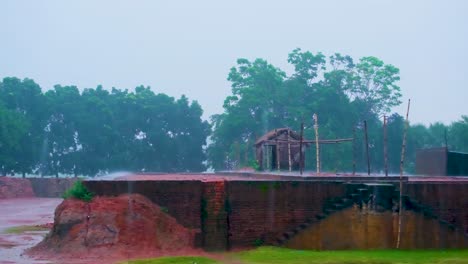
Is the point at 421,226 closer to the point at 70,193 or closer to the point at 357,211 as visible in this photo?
the point at 357,211

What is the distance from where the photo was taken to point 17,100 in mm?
54844

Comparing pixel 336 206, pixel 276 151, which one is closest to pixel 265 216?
pixel 336 206

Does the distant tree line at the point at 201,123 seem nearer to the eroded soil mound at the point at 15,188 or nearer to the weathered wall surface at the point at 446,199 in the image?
the eroded soil mound at the point at 15,188

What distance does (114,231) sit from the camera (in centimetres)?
1686

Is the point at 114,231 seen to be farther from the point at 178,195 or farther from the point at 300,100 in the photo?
the point at 300,100

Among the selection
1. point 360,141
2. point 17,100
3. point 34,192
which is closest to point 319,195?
point 360,141

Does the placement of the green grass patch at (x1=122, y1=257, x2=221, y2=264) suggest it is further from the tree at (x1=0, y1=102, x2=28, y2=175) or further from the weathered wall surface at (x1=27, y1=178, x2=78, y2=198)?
the tree at (x1=0, y1=102, x2=28, y2=175)

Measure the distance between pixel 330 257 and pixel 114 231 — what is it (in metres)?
5.62

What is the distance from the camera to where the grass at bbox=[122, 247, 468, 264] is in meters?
15.3

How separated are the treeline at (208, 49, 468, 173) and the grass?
30490mm

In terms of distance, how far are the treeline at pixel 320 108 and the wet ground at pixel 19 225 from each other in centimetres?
1643

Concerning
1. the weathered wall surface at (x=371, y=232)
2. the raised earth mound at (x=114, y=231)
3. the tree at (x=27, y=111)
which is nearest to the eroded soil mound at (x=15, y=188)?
the tree at (x=27, y=111)

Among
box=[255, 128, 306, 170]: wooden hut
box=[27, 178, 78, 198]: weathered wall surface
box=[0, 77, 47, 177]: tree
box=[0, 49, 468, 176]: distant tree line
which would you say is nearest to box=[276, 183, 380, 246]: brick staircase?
box=[255, 128, 306, 170]: wooden hut

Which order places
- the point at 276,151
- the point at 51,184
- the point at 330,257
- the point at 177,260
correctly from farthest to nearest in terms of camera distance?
the point at 51,184, the point at 276,151, the point at 330,257, the point at 177,260
